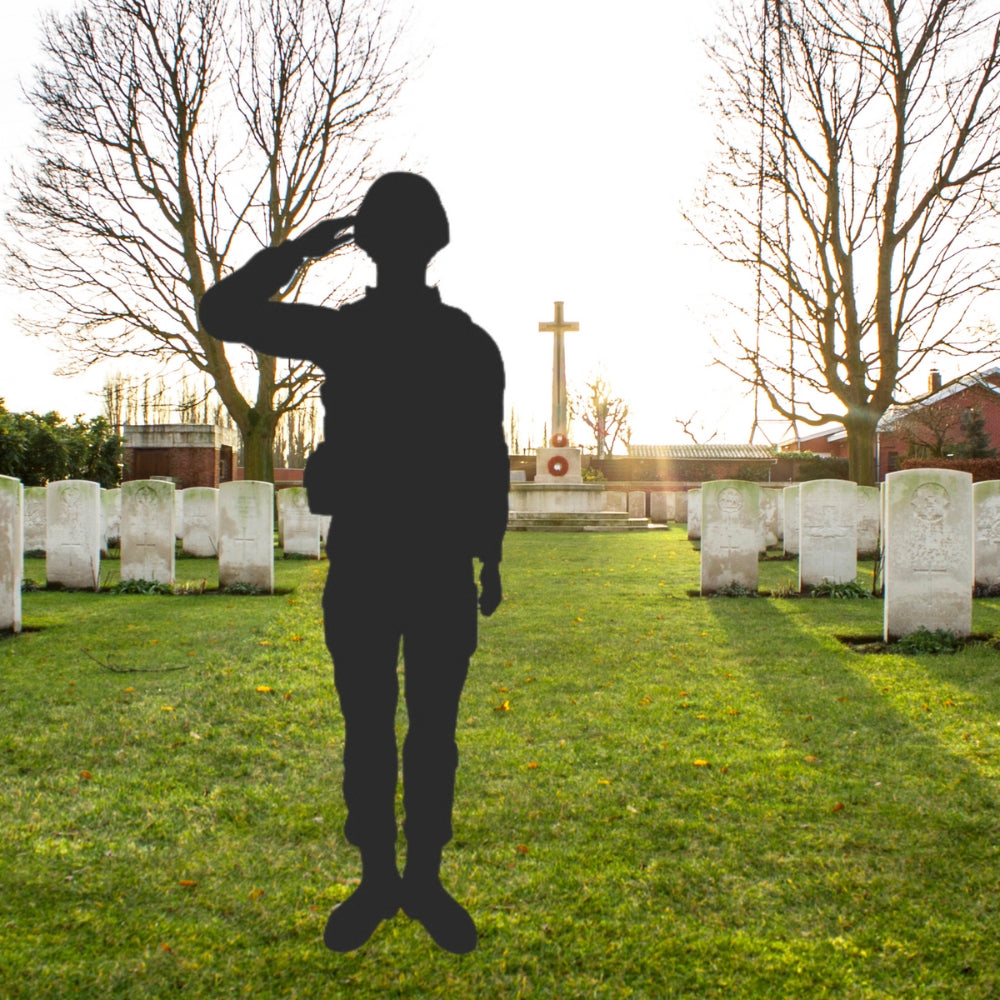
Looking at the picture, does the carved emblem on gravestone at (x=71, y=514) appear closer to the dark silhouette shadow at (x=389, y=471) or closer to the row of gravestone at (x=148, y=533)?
the row of gravestone at (x=148, y=533)

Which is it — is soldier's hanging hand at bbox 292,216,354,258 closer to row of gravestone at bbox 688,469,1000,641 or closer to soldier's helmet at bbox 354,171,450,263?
soldier's helmet at bbox 354,171,450,263

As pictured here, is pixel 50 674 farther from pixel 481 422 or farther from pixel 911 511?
pixel 911 511

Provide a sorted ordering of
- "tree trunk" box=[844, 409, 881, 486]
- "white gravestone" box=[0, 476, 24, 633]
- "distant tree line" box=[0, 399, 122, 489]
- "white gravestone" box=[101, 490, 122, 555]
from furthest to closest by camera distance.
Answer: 1. "distant tree line" box=[0, 399, 122, 489]
2. "tree trunk" box=[844, 409, 881, 486]
3. "white gravestone" box=[101, 490, 122, 555]
4. "white gravestone" box=[0, 476, 24, 633]

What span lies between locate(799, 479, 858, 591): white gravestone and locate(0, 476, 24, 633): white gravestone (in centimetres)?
900

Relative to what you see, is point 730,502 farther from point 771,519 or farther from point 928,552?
point 771,519

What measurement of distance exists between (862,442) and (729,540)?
25.8 ft

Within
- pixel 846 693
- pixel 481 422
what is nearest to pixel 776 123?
pixel 846 693

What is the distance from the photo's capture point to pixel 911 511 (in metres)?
7.20

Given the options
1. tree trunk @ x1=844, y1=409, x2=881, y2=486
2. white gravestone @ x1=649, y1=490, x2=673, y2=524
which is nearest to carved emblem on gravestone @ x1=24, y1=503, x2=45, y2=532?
tree trunk @ x1=844, y1=409, x2=881, y2=486

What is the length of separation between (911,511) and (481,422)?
21.6 feet

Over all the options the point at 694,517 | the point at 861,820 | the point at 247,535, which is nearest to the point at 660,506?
the point at 694,517

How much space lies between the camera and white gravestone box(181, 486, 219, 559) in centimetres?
1529

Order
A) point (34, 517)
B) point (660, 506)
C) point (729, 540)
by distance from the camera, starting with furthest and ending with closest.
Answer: point (660, 506)
point (34, 517)
point (729, 540)

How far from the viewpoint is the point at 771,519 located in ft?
Answer: 59.8
